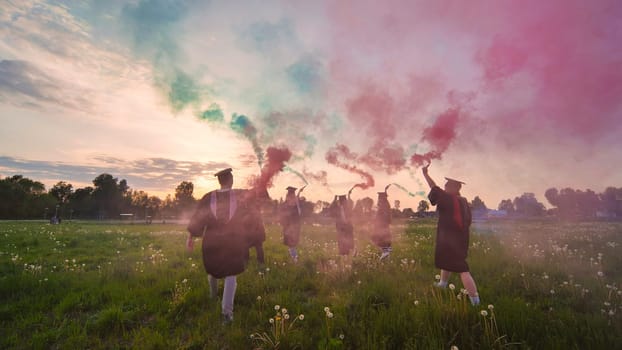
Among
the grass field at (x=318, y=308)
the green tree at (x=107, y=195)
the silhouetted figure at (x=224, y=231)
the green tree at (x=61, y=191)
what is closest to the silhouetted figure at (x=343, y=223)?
the grass field at (x=318, y=308)

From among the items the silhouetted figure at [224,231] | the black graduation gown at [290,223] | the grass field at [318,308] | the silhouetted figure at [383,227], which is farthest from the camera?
the silhouetted figure at [383,227]

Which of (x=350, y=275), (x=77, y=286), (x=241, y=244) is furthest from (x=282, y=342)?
(x=77, y=286)

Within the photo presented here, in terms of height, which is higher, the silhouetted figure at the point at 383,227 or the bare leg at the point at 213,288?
the silhouetted figure at the point at 383,227

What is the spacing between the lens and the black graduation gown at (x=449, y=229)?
716 centimetres

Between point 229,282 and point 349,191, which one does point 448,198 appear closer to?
point 229,282

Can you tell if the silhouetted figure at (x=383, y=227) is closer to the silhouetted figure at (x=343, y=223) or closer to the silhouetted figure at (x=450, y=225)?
the silhouetted figure at (x=343, y=223)

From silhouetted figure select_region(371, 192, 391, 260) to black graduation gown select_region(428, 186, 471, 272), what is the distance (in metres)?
5.03

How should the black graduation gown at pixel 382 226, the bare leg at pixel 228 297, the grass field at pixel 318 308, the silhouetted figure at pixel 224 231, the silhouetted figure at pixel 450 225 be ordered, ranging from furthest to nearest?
the black graduation gown at pixel 382 226 < the silhouetted figure at pixel 450 225 < the silhouetted figure at pixel 224 231 < the bare leg at pixel 228 297 < the grass field at pixel 318 308

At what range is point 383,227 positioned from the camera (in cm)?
1409

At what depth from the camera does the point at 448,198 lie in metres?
7.47

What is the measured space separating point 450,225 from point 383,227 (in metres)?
6.71

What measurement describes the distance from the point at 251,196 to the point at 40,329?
15.6ft

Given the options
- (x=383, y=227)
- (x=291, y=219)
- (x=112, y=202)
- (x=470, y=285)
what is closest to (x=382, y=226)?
(x=383, y=227)

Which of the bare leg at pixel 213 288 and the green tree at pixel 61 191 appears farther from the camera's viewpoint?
the green tree at pixel 61 191
